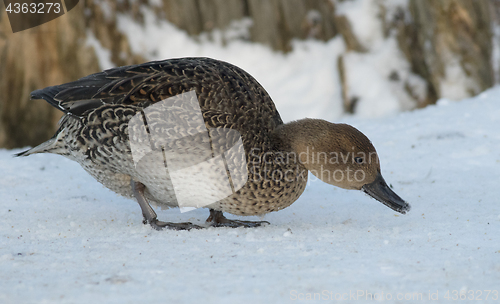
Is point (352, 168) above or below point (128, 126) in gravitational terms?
below

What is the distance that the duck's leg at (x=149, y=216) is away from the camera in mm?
3078

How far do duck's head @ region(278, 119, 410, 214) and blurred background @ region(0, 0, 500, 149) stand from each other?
340 cm

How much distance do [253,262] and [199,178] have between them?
75 centimetres

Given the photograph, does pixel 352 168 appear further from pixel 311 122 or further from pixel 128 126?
pixel 128 126

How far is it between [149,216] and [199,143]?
63 centimetres

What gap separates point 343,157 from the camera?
10.4ft

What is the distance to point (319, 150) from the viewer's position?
3.20 metres

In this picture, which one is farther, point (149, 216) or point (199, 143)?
point (149, 216)

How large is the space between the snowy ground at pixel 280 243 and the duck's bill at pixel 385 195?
0.40 feet

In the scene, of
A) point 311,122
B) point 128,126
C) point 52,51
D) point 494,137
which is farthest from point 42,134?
point 494,137

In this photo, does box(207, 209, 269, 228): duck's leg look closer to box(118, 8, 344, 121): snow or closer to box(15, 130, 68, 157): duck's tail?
box(15, 130, 68, 157): duck's tail

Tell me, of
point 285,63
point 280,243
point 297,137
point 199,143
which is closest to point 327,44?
point 285,63

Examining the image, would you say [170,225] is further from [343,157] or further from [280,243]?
[343,157]

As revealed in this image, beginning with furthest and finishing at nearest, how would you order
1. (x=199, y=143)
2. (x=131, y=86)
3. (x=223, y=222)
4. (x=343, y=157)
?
(x=223, y=222)
(x=343, y=157)
(x=131, y=86)
(x=199, y=143)
